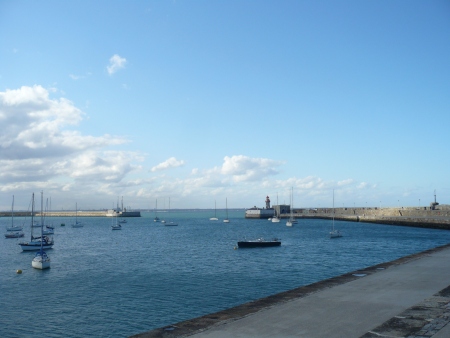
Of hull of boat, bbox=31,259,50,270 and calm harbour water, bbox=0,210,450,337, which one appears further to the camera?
hull of boat, bbox=31,259,50,270

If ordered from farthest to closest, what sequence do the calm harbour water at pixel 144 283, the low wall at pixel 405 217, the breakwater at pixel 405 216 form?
the breakwater at pixel 405 216 < the low wall at pixel 405 217 < the calm harbour water at pixel 144 283

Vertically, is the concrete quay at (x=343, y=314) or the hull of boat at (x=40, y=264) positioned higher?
the concrete quay at (x=343, y=314)

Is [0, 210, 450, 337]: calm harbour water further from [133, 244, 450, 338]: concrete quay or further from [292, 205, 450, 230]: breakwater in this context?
[292, 205, 450, 230]: breakwater

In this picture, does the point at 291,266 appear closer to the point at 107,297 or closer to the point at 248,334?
the point at 107,297

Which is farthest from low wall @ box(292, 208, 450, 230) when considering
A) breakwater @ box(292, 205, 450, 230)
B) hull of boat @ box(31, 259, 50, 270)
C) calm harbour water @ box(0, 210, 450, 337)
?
hull of boat @ box(31, 259, 50, 270)

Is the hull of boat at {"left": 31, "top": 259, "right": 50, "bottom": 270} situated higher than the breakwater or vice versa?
the breakwater

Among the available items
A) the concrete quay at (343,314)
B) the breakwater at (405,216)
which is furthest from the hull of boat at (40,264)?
the breakwater at (405,216)

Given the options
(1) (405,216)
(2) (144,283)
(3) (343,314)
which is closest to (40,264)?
(2) (144,283)

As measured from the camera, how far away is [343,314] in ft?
52.7

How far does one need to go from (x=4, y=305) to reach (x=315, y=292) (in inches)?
844

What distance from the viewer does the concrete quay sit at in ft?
45.7

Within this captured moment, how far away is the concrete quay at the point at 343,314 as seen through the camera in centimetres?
1392

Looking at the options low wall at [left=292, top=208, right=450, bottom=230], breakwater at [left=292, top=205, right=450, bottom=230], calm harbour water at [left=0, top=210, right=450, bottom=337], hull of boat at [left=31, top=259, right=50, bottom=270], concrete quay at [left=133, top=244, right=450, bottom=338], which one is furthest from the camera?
breakwater at [left=292, top=205, right=450, bottom=230]

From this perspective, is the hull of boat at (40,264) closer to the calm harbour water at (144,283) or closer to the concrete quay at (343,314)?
the calm harbour water at (144,283)
